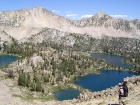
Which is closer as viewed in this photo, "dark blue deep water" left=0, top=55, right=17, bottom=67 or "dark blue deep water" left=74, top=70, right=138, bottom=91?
"dark blue deep water" left=74, top=70, right=138, bottom=91

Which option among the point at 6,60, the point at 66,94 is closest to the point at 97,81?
the point at 66,94

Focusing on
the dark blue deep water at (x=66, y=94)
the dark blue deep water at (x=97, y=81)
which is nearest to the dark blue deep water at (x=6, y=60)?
the dark blue deep water at (x=97, y=81)

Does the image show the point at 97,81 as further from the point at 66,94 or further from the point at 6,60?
the point at 6,60

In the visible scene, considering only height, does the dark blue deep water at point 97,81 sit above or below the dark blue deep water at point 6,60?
below

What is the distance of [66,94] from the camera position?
316ft

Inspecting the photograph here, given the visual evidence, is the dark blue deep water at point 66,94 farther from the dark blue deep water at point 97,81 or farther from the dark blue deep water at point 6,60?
the dark blue deep water at point 6,60

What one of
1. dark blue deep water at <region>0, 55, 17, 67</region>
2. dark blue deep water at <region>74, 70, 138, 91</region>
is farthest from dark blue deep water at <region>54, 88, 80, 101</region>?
dark blue deep water at <region>0, 55, 17, 67</region>

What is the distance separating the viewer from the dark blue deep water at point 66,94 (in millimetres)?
90812

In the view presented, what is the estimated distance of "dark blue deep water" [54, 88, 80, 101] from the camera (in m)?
90.8

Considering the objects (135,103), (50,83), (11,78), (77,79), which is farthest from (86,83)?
(135,103)

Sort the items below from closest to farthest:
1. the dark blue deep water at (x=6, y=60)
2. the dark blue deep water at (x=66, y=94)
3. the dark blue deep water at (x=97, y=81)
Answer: the dark blue deep water at (x=66, y=94), the dark blue deep water at (x=97, y=81), the dark blue deep water at (x=6, y=60)

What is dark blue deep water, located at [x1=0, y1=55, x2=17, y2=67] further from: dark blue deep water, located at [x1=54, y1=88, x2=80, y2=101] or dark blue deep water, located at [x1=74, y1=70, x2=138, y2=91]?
dark blue deep water, located at [x1=54, y1=88, x2=80, y2=101]

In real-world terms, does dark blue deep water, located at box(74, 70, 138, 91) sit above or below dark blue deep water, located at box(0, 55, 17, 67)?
below

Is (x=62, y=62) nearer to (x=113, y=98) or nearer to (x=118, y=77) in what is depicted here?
(x=118, y=77)
